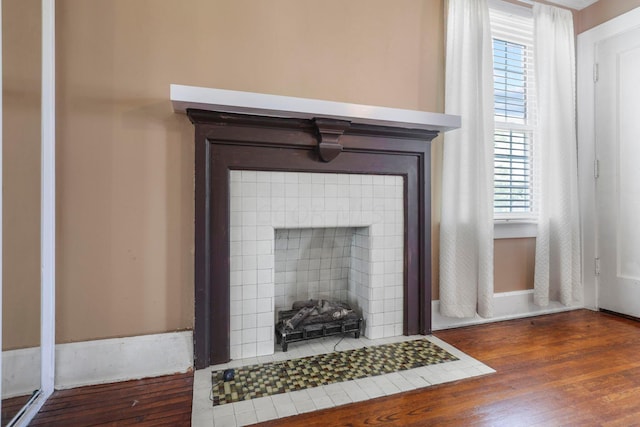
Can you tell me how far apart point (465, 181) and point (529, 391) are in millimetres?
1246

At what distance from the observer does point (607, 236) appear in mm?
2648

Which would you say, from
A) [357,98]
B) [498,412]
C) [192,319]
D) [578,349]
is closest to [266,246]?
[192,319]

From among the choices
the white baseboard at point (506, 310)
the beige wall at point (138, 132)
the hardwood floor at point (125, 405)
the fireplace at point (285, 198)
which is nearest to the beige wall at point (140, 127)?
the beige wall at point (138, 132)

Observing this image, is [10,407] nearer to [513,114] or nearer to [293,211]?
[293,211]

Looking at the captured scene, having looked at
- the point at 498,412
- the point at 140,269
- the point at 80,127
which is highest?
the point at 80,127

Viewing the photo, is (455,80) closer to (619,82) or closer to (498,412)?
(619,82)

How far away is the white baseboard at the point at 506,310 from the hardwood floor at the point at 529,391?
11 cm

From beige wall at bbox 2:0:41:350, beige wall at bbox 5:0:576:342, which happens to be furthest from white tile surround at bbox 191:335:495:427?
beige wall at bbox 2:0:41:350

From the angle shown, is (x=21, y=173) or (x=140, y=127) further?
(x=140, y=127)

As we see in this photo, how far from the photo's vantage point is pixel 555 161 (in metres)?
2.49

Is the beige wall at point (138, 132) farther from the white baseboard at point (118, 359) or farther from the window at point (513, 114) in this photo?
the window at point (513, 114)

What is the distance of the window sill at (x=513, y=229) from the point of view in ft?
8.15

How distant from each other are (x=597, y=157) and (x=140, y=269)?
134 inches

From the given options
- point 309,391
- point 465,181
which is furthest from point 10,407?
point 465,181
